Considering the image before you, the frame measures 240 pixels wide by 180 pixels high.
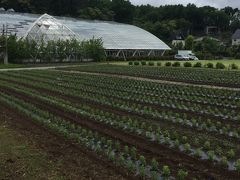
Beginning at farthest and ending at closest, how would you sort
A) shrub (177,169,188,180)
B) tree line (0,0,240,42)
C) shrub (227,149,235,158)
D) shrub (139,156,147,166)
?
1. tree line (0,0,240,42)
2. shrub (227,149,235,158)
3. shrub (139,156,147,166)
4. shrub (177,169,188,180)

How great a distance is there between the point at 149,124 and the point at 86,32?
6094 centimetres

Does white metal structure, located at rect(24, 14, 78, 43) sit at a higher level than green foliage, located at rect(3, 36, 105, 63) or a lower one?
higher

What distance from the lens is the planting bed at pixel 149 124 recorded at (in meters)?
8.51

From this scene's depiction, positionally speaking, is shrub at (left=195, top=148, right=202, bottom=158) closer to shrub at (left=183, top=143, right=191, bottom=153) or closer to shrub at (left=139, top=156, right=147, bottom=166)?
shrub at (left=183, top=143, right=191, bottom=153)

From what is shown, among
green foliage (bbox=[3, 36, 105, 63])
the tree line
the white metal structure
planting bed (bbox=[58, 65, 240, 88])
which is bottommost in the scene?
planting bed (bbox=[58, 65, 240, 88])

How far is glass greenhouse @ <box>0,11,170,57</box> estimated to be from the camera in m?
63.7

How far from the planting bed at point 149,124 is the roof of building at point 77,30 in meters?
42.9

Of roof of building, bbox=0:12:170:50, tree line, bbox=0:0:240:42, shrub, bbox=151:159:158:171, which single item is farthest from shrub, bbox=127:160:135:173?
tree line, bbox=0:0:240:42

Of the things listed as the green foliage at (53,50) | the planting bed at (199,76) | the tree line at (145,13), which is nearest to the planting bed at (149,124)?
the planting bed at (199,76)

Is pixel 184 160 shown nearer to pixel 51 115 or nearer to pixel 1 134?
pixel 1 134

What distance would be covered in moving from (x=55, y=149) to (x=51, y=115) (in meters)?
4.46

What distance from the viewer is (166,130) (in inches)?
458

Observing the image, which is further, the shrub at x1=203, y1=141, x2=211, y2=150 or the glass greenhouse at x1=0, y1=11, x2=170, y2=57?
the glass greenhouse at x1=0, y1=11, x2=170, y2=57

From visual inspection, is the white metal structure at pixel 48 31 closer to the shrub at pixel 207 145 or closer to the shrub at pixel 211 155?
the shrub at pixel 207 145
